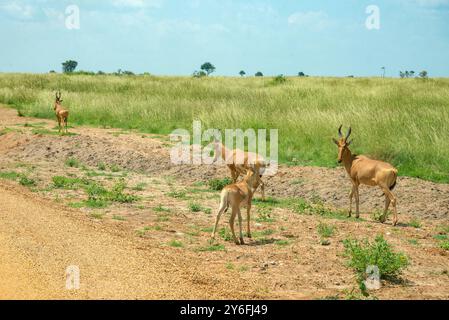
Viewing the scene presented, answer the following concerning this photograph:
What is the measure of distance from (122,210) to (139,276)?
4.04m

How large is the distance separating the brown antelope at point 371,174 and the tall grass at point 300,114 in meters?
2.12

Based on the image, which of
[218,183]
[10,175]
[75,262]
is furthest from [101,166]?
[75,262]

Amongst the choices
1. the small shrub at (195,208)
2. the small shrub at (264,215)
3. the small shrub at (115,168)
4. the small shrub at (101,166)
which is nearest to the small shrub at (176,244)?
the small shrub at (264,215)

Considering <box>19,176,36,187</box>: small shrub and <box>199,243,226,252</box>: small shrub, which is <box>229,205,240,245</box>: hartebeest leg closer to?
A: <box>199,243,226,252</box>: small shrub

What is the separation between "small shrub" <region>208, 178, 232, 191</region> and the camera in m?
12.8

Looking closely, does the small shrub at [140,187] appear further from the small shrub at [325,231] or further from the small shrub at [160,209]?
the small shrub at [325,231]

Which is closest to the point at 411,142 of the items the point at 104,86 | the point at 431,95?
the point at 431,95

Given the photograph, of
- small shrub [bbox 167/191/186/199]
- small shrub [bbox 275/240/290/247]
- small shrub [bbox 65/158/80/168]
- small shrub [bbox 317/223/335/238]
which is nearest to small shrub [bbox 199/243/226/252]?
small shrub [bbox 275/240/290/247]

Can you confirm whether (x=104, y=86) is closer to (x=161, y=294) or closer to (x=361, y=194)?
(x=361, y=194)

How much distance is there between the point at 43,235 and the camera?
7.92 meters

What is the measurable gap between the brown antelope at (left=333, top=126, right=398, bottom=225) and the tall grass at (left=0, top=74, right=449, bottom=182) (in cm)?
212

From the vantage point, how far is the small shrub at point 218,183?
12.8 m

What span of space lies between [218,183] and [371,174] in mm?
3404

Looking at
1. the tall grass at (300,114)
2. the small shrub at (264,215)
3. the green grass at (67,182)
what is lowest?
the small shrub at (264,215)
